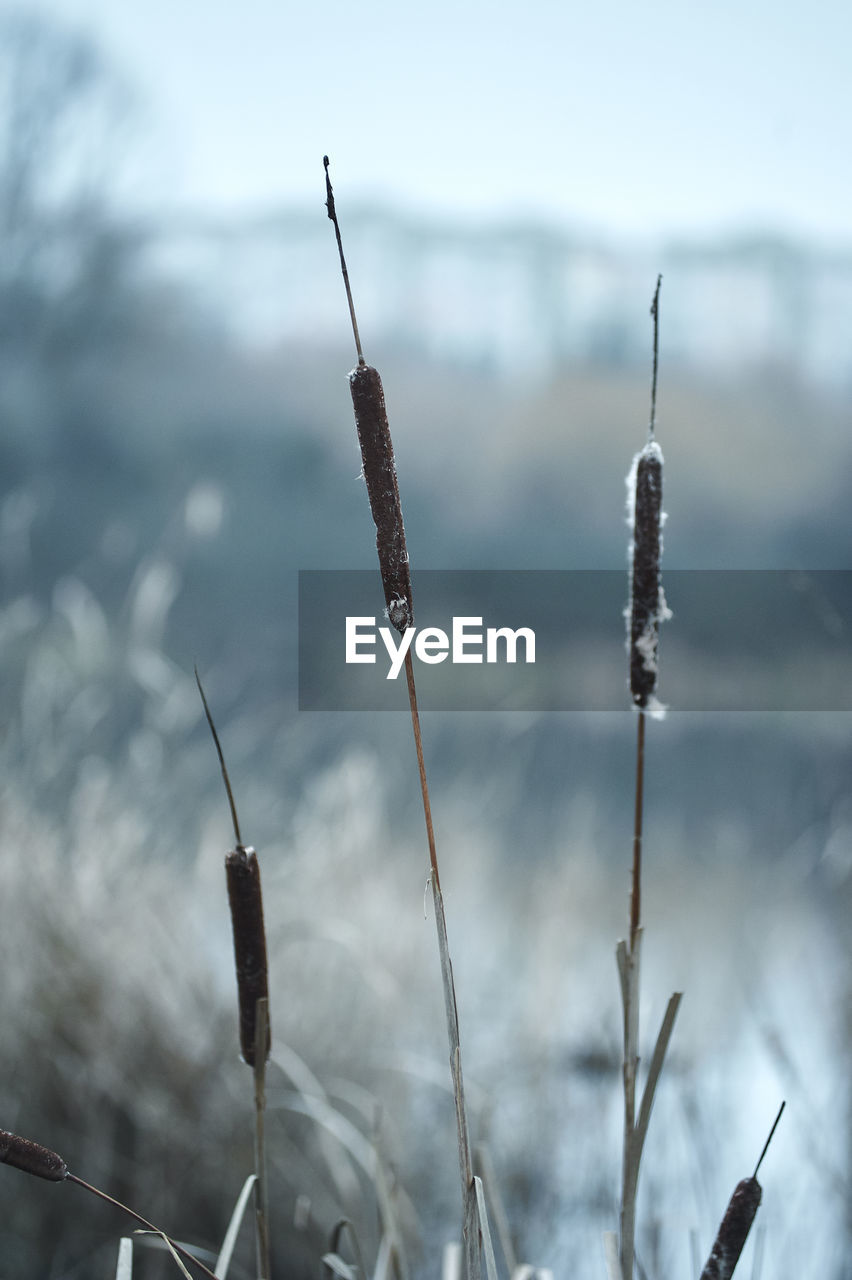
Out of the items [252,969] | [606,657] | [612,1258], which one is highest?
[252,969]

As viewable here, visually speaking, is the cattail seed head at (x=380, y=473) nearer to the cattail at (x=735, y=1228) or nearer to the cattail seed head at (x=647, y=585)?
the cattail seed head at (x=647, y=585)

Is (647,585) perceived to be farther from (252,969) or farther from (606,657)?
(606,657)

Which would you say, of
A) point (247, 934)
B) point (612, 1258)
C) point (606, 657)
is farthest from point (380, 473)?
point (606, 657)

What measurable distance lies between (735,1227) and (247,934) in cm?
16

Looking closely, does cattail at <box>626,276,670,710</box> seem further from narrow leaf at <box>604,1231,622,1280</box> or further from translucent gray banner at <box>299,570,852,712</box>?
translucent gray banner at <box>299,570,852,712</box>

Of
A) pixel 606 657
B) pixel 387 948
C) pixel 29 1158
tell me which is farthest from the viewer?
pixel 606 657

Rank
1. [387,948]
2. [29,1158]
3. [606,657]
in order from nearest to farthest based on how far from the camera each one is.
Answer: [29,1158]
[387,948]
[606,657]

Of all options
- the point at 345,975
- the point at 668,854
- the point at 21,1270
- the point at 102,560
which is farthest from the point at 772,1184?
the point at 102,560

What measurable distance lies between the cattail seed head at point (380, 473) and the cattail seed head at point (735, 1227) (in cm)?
19

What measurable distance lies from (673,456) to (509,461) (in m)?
0.80

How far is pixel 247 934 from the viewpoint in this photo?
264mm

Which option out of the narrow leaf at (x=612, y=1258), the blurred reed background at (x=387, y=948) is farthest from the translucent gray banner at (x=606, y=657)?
the narrow leaf at (x=612, y=1258)

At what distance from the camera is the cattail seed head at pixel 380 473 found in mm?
231

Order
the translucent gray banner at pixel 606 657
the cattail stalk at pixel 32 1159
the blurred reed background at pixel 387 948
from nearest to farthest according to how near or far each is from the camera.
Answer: the cattail stalk at pixel 32 1159 < the blurred reed background at pixel 387 948 < the translucent gray banner at pixel 606 657
